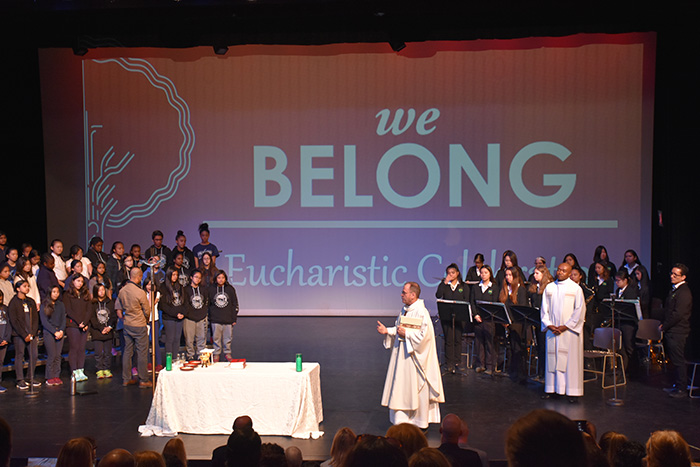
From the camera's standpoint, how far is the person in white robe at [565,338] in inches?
318

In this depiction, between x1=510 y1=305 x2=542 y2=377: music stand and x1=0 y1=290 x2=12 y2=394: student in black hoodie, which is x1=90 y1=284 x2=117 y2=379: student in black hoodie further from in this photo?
x1=510 y1=305 x2=542 y2=377: music stand

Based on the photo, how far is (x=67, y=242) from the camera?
47.0ft

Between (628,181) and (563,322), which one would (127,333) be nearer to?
(563,322)

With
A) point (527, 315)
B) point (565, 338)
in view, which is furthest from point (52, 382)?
point (565, 338)

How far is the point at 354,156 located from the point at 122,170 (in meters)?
5.09

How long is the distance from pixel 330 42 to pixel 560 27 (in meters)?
4.77

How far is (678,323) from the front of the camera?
8.29 metres

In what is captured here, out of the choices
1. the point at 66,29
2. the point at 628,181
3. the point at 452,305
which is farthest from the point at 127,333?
the point at 628,181

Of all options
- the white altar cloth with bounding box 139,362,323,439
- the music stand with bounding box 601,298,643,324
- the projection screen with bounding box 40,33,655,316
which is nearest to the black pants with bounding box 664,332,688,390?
the music stand with bounding box 601,298,643,324

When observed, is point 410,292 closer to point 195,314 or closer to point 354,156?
point 195,314

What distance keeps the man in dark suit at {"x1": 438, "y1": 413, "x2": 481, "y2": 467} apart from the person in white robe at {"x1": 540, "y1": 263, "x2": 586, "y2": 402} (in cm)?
445

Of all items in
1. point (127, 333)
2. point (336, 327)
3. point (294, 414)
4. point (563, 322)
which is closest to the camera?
point (294, 414)

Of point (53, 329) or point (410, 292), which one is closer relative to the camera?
point (410, 292)

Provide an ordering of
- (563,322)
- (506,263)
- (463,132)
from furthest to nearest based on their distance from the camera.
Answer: (463,132) → (506,263) → (563,322)
